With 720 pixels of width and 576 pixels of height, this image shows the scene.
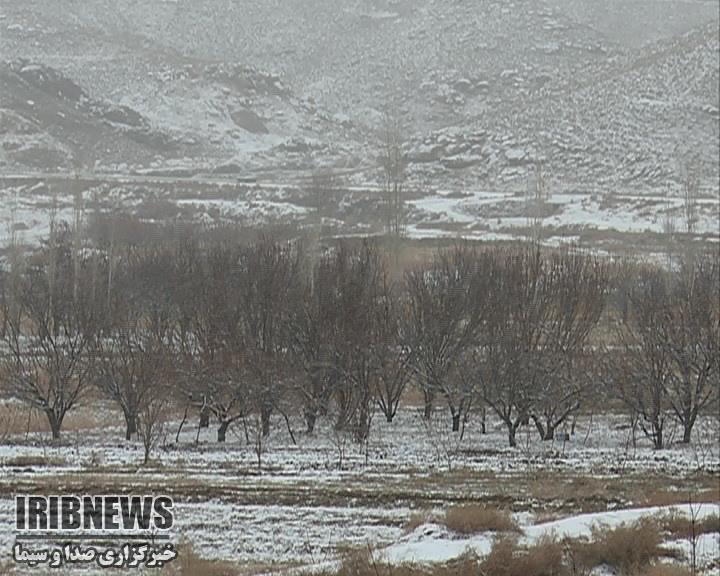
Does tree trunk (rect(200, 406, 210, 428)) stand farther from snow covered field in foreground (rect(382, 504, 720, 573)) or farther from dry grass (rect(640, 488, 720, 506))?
snow covered field in foreground (rect(382, 504, 720, 573))

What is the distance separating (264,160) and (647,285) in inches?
2675

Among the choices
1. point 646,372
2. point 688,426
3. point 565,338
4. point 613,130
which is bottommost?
point 688,426

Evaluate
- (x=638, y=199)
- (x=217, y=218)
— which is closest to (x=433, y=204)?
(x=638, y=199)

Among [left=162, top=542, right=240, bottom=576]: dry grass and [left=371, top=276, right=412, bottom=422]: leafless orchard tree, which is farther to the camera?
[left=371, top=276, right=412, bottom=422]: leafless orchard tree

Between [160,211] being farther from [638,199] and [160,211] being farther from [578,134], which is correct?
[578,134]

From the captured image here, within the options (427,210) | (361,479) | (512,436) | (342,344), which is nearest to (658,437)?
(512,436)

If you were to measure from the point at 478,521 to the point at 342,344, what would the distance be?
1110 cm

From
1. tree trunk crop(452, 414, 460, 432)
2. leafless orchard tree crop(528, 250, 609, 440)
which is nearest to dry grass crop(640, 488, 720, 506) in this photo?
leafless orchard tree crop(528, 250, 609, 440)

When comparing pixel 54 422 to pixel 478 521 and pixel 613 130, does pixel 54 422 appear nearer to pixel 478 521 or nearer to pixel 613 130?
pixel 478 521

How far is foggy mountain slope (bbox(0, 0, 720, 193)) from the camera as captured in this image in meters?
81.8

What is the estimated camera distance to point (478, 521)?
10.7 meters

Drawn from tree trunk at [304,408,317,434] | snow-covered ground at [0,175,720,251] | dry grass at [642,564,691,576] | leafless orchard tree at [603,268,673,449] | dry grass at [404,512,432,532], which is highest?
snow-covered ground at [0,175,720,251]

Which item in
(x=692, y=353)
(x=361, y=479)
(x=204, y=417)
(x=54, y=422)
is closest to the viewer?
(x=361, y=479)

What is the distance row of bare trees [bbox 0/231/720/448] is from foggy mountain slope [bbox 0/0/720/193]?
40874mm
